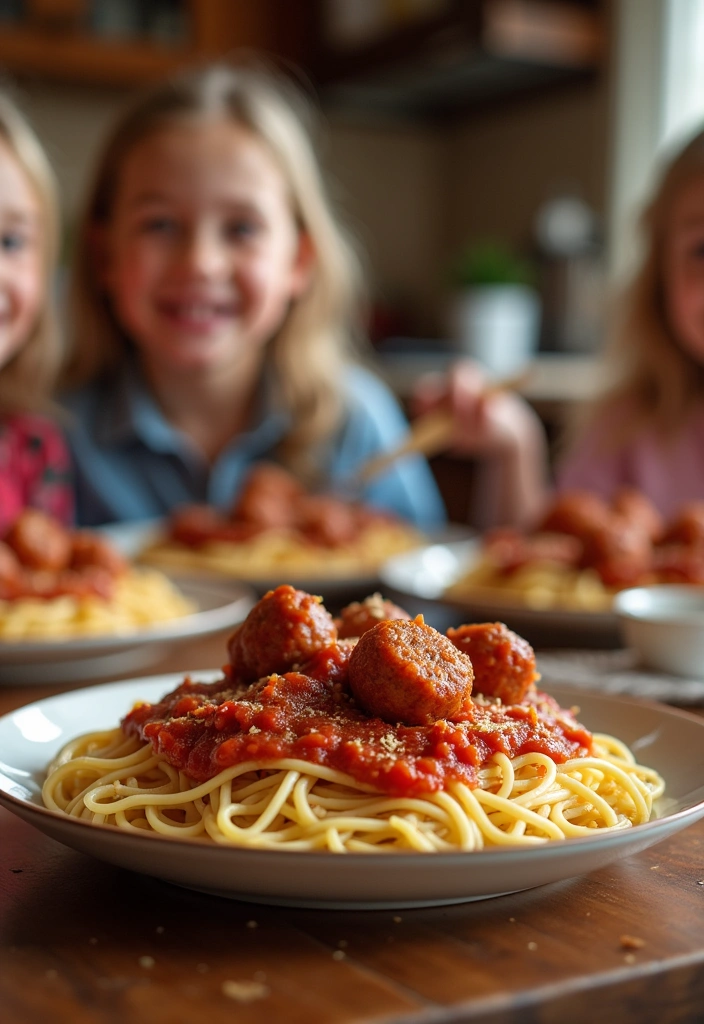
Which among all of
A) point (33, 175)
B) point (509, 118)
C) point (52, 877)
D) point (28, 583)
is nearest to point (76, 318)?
point (33, 175)

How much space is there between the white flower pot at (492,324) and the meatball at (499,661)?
5.88m

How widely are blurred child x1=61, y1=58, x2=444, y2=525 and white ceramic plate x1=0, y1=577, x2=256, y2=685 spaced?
1.95m

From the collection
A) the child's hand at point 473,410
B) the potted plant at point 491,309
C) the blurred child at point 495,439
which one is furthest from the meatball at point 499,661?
the potted plant at point 491,309

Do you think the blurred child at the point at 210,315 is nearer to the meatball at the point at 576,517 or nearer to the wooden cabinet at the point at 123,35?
the meatball at the point at 576,517

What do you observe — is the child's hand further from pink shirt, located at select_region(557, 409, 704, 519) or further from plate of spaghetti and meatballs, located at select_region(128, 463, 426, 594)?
plate of spaghetti and meatballs, located at select_region(128, 463, 426, 594)

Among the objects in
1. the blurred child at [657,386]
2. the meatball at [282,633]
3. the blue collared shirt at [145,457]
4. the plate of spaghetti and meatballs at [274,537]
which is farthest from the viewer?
the blue collared shirt at [145,457]

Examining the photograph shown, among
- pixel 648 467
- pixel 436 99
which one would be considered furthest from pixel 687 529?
pixel 436 99

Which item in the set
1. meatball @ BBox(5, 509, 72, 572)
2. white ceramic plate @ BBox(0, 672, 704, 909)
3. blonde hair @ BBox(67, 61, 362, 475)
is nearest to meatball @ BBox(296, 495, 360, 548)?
meatball @ BBox(5, 509, 72, 572)

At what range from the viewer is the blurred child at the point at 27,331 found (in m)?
3.36

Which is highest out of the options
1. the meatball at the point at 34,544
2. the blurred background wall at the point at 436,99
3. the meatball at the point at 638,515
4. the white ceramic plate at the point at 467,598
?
the blurred background wall at the point at 436,99

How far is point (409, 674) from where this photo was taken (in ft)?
3.92

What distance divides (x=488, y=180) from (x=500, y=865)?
790 centimetres

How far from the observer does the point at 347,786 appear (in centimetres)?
129

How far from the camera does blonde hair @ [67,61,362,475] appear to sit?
416 cm
